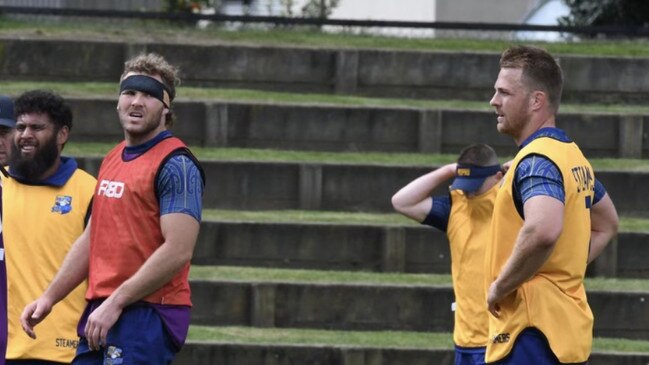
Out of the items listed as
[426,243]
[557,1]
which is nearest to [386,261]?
[426,243]

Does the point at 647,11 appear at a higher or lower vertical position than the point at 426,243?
higher

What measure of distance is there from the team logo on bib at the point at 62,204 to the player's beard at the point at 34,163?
161 millimetres

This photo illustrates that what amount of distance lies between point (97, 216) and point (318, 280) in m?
4.92

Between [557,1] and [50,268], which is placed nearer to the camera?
[50,268]

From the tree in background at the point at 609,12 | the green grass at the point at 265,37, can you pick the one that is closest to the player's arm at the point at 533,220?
the green grass at the point at 265,37

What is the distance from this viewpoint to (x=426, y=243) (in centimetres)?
1141

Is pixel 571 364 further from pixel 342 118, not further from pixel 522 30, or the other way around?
pixel 522 30

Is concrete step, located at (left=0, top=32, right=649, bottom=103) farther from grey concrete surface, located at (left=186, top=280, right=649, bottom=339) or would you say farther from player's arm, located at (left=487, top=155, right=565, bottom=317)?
player's arm, located at (left=487, top=155, right=565, bottom=317)

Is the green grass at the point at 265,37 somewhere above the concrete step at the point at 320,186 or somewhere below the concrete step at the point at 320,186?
above

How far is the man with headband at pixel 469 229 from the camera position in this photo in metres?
8.01

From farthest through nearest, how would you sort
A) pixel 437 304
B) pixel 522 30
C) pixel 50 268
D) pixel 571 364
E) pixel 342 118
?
pixel 522 30 → pixel 342 118 → pixel 437 304 → pixel 50 268 → pixel 571 364

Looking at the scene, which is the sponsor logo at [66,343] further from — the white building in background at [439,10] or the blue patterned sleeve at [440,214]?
the white building in background at [439,10]

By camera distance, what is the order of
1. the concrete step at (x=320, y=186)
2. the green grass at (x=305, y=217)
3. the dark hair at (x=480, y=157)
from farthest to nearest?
1. the concrete step at (x=320, y=186)
2. the green grass at (x=305, y=217)
3. the dark hair at (x=480, y=157)

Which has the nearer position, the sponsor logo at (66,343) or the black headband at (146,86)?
the black headband at (146,86)
